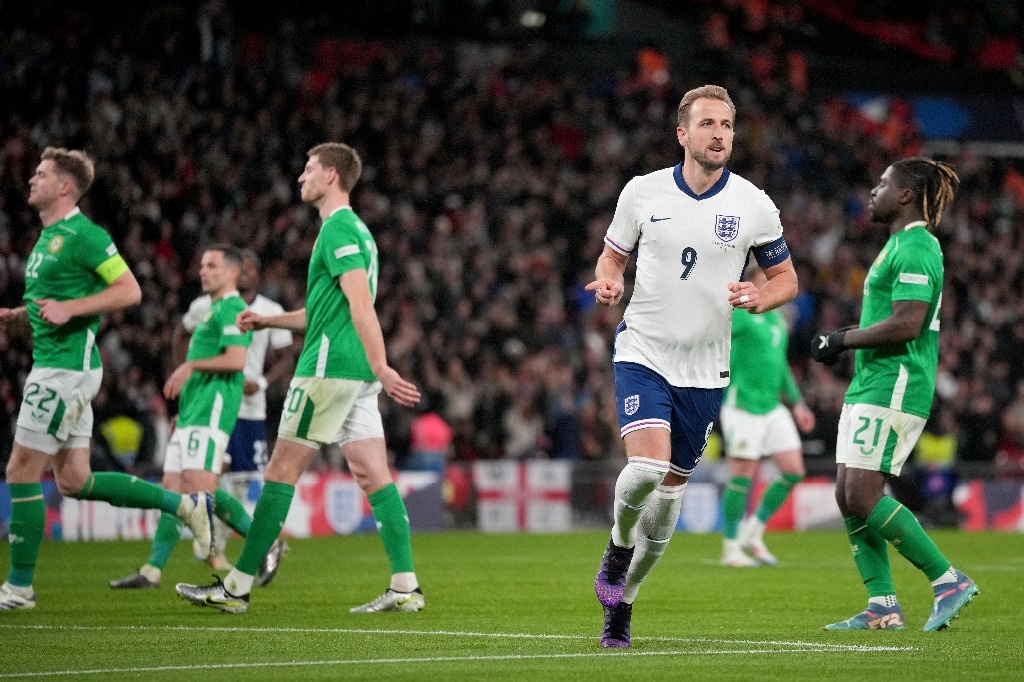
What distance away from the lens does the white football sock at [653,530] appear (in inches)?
292

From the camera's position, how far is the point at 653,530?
7.46 m

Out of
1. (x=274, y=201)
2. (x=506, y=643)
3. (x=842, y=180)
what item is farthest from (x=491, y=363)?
(x=506, y=643)

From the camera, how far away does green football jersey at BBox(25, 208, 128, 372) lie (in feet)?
30.7

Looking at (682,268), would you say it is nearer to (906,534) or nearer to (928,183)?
(928,183)

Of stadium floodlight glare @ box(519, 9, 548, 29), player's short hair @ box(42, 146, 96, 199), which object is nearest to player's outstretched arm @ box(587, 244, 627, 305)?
player's short hair @ box(42, 146, 96, 199)

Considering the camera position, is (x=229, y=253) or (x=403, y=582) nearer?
(x=403, y=582)

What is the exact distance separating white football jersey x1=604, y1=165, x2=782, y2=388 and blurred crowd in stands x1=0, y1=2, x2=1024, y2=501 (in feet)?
34.7

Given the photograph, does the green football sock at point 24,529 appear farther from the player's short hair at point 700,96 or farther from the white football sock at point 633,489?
the player's short hair at point 700,96

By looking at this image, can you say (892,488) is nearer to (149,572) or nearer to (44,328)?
(149,572)

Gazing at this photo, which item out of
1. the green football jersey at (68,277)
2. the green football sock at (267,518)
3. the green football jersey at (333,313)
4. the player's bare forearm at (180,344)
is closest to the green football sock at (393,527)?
the green football sock at (267,518)

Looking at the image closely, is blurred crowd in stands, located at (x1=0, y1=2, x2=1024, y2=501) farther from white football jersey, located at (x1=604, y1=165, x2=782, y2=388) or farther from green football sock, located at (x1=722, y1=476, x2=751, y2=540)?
white football jersey, located at (x1=604, y1=165, x2=782, y2=388)

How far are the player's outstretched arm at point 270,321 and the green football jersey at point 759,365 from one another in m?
5.29

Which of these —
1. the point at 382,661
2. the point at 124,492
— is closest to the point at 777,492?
the point at 124,492

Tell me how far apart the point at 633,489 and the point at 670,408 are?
423 mm
